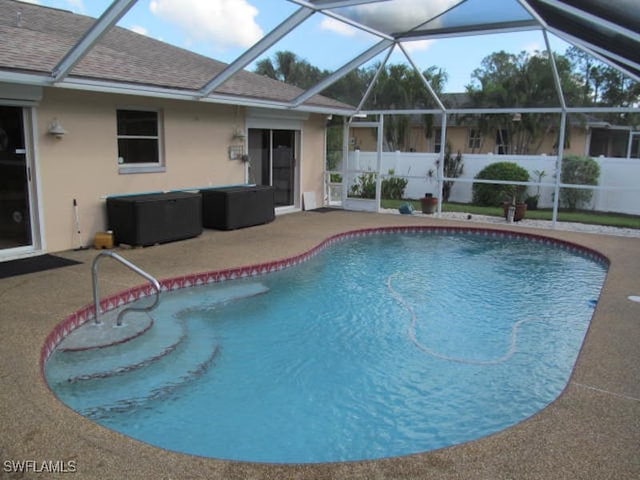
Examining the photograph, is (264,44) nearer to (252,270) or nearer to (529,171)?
(252,270)

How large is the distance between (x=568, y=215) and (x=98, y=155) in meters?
12.8

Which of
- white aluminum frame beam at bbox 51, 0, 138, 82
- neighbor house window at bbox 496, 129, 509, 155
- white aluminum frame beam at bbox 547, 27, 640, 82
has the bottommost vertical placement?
neighbor house window at bbox 496, 129, 509, 155

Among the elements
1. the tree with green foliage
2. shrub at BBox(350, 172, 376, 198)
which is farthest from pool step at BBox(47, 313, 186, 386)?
shrub at BBox(350, 172, 376, 198)

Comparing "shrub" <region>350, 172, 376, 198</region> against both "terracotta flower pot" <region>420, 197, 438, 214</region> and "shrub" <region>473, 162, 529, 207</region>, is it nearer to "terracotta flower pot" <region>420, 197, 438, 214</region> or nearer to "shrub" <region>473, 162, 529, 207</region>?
"terracotta flower pot" <region>420, 197, 438, 214</region>

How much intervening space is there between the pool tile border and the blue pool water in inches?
6.7

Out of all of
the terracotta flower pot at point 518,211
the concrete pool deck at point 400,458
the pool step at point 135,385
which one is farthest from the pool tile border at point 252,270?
the terracotta flower pot at point 518,211

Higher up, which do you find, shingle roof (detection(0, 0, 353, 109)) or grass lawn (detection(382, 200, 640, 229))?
shingle roof (detection(0, 0, 353, 109))

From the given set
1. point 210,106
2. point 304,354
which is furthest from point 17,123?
point 304,354

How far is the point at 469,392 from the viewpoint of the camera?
4.73 m

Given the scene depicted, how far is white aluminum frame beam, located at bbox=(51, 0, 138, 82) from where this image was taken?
6281 millimetres

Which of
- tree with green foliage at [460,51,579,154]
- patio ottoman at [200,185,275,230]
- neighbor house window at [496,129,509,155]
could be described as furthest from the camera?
Answer: neighbor house window at [496,129,509,155]

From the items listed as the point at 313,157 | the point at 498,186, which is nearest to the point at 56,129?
the point at 313,157

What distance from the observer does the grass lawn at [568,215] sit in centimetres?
1388

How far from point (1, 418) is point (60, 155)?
19.2 feet
